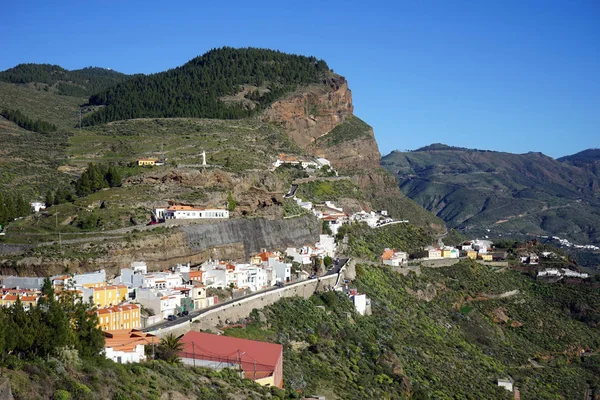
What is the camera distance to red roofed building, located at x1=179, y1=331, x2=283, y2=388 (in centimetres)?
3588

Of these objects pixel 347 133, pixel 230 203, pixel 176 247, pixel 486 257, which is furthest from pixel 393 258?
pixel 347 133

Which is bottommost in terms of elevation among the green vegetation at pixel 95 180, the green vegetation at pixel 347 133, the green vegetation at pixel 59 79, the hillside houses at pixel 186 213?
the hillside houses at pixel 186 213

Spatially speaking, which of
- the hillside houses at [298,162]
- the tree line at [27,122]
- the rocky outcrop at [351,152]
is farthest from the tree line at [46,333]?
the rocky outcrop at [351,152]

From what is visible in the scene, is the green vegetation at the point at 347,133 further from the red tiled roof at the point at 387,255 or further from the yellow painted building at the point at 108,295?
the yellow painted building at the point at 108,295

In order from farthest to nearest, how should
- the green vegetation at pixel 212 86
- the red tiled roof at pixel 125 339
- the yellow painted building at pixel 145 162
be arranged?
1. the green vegetation at pixel 212 86
2. the yellow painted building at pixel 145 162
3. the red tiled roof at pixel 125 339

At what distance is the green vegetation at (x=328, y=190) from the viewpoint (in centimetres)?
8800

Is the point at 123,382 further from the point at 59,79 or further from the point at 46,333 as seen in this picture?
the point at 59,79

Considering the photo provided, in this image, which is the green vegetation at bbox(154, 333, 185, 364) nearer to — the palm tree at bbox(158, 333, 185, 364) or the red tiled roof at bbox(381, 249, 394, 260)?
the palm tree at bbox(158, 333, 185, 364)

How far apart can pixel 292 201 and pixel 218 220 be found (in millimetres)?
20113

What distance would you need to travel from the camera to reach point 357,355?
48625 mm

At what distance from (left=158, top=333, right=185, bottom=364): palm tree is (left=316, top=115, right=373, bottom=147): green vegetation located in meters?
79.1

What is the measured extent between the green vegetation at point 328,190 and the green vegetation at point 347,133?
46.6 feet

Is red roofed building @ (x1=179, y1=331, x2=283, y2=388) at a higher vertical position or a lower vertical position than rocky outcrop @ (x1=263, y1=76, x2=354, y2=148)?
lower

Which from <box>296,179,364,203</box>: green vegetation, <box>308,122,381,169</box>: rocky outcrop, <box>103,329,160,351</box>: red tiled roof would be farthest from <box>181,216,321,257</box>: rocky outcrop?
<box>308,122,381,169</box>: rocky outcrop
